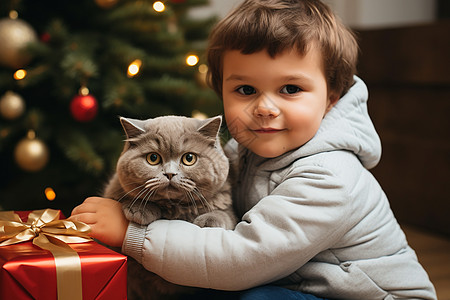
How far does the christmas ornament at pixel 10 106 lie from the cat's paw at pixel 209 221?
42.5 inches

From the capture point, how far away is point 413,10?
2.88m

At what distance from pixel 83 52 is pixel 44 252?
1.08m

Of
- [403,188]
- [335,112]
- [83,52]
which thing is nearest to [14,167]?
[83,52]

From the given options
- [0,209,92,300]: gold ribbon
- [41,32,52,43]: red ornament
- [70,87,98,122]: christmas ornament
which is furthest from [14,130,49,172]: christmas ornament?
[0,209,92,300]: gold ribbon

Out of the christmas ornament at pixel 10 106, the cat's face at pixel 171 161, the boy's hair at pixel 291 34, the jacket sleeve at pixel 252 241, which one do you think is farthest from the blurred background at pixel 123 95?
the jacket sleeve at pixel 252 241

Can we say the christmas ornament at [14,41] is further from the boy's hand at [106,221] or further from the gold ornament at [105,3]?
the boy's hand at [106,221]

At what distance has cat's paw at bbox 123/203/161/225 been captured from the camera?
0.91 m

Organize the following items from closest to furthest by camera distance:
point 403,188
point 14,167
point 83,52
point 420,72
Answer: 1. point 83,52
2. point 14,167
3. point 420,72
4. point 403,188

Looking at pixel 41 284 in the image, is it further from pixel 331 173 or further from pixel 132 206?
pixel 331 173

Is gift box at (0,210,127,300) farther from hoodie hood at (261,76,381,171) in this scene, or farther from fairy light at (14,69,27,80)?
fairy light at (14,69,27,80)

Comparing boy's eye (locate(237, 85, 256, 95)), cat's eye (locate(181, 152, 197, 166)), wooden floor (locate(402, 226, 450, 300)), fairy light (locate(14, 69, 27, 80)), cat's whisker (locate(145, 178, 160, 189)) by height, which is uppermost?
boy's eye (locate(237, 85, 256, 95))

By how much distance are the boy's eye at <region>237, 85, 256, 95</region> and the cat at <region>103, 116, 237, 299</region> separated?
0.46 feet

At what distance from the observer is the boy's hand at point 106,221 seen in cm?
93

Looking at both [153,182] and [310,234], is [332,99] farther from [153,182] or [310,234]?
[153,182]
